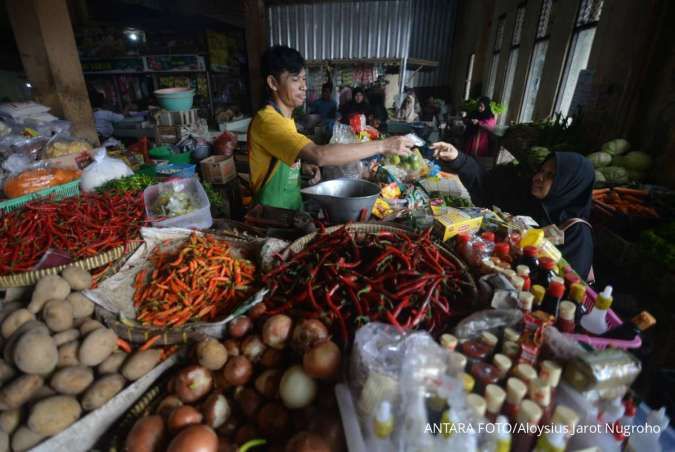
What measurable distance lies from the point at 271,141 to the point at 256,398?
1958 mm

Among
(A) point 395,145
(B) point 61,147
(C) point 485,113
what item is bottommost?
(B) point 61,147

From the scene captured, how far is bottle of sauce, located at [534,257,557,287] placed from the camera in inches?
73.8

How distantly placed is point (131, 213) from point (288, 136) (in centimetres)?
155

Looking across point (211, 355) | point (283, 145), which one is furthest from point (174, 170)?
point (211, 355)

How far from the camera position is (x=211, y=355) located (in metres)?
1.56

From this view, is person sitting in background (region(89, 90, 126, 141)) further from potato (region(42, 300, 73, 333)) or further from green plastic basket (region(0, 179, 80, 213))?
potato (region(42, 300, 73, 333))

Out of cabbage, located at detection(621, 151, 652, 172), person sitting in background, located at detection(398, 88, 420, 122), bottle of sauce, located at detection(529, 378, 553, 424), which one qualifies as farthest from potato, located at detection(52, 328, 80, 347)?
person sitting in background, located at detection(398, 88, 420, 122)

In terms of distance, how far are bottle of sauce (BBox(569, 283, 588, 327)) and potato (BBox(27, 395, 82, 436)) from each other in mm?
2352

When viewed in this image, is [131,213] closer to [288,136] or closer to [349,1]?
[288,136]

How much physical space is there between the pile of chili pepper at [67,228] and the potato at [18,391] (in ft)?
3.34

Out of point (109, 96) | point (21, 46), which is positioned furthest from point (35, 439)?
point (109, 96)

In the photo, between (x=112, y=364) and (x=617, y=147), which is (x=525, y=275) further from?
(x=617, y=147)

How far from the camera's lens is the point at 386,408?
3.56 ft

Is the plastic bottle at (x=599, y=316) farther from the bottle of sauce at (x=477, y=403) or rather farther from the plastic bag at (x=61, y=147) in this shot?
the plastic bag at (x=61, y=147)
